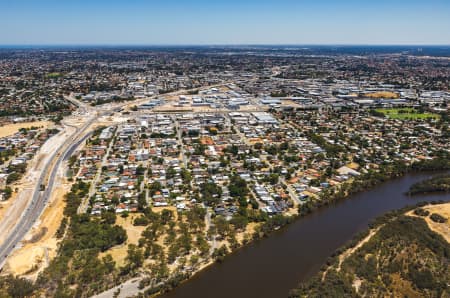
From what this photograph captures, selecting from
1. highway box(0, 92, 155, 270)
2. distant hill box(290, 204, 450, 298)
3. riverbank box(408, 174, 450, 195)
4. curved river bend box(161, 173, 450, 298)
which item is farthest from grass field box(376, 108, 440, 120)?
highway box(0, 92, 155, 270)

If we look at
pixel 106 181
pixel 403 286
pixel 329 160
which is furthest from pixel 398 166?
pixel 106 181

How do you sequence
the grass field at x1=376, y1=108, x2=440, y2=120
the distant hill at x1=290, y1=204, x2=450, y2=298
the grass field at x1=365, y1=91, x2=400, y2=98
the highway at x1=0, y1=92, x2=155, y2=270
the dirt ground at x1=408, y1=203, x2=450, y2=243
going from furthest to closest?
the grass field at x1=365, y1=91, x2=400, y2=98, the grass field at x1=376, y1=108, x2=440, y2=120, the dirt ground at x1=408, y1=203, x2=450, y2=243, the highway at x1=0, y1=92, x2=155, y2=270, the distant hill at x1=290, y1=204, x2=450, y2=298

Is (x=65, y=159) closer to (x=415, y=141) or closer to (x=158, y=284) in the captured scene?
(x=158, y=284)

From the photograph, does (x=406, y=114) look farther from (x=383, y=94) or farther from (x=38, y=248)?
(x=38, y=248)

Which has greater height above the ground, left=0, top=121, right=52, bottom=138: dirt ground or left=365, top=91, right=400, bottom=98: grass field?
left=365, top=91, right=400, bottom=98: grass field

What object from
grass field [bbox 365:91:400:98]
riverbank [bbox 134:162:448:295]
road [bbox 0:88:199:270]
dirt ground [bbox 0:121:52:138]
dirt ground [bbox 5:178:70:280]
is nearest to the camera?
dirt ground [bbox 5:178:70:280]

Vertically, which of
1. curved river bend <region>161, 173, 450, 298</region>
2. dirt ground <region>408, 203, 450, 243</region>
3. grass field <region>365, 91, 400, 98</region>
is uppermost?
grass field <region>365, 91, 400, 98</region>

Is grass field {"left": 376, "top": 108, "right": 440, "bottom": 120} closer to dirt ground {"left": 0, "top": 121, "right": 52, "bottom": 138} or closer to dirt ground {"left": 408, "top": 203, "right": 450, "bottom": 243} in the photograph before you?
dirt ground {"left": 408, "top": 203, "right": 450, "bottom": 243}

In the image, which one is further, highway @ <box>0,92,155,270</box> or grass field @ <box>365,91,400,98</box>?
grass field @ <box>365,91,400,98</box>
